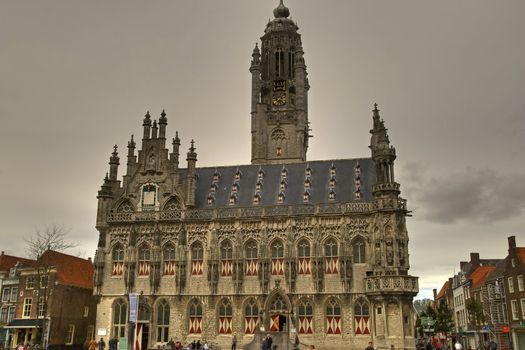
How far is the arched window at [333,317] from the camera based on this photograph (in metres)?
41.6

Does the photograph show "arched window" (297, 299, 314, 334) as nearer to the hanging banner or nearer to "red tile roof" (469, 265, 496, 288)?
the hanging banner

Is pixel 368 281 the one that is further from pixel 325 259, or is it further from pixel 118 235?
pixel 118 235

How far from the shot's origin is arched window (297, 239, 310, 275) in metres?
43.1

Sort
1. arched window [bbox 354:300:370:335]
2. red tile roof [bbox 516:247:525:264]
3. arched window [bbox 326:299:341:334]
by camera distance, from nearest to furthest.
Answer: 1. arched window [bbox 354:300:370:335]
2. arched window [bbox 326:299:341:334]
3. red tile roof [bbox 516:247:525:264]

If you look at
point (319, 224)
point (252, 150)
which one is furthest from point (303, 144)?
point (319, 224)

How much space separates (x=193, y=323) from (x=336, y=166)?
63.0 feet

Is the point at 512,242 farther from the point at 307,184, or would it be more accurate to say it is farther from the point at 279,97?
the point at 279,97

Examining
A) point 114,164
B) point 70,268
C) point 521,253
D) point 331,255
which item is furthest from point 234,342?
point 521,253

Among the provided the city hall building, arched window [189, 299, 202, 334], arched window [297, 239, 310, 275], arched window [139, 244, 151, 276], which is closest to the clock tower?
the city hall building

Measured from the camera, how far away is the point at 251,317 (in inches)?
1703

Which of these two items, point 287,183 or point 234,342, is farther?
point 287,183

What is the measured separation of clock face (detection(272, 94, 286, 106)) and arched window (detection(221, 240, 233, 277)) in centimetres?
2863

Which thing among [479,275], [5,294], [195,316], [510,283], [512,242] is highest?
[512,242]

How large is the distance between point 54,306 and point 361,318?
30.4 m
